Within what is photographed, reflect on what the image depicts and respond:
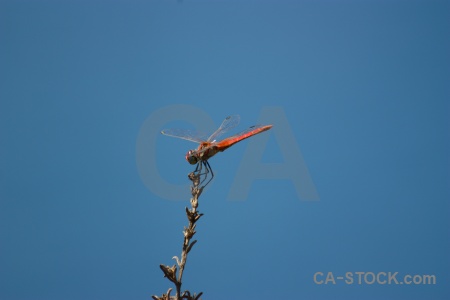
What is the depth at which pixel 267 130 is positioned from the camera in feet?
12.4

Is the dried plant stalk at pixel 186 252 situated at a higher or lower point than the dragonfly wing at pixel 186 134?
lower

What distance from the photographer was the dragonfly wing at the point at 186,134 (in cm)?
315

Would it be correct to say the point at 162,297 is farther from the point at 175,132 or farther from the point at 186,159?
the point at 175,132

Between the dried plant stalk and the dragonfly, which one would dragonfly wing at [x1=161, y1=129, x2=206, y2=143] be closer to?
the dragonfly

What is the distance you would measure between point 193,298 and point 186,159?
0.89 m

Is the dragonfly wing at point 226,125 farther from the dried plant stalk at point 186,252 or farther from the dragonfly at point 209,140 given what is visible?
the dried plant stalk at point 186,252

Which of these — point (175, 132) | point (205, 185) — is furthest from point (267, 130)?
point (205, 185)

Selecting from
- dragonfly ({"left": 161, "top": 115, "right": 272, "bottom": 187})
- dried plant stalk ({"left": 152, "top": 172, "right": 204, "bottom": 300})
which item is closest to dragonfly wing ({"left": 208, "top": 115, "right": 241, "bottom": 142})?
dragonfly ({"left": 161, "top": 115, "right": 272, "bottom": 187})

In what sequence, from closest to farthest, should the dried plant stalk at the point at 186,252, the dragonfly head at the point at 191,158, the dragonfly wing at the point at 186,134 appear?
1. the dried plant stalk at the point at 186,252
2. the dragonfly head at the point at 191,158
3. the dragonfly wing at the point at 186,134

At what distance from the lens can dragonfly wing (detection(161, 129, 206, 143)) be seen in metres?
3.15

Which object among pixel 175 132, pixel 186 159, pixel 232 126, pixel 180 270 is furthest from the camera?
pixel 232 126

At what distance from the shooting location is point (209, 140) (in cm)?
314

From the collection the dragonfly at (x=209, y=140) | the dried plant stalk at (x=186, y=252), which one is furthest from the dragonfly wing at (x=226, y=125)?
the dried plant stalk at (x=186, y=252)

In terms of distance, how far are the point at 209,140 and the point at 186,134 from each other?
0.18 meters
